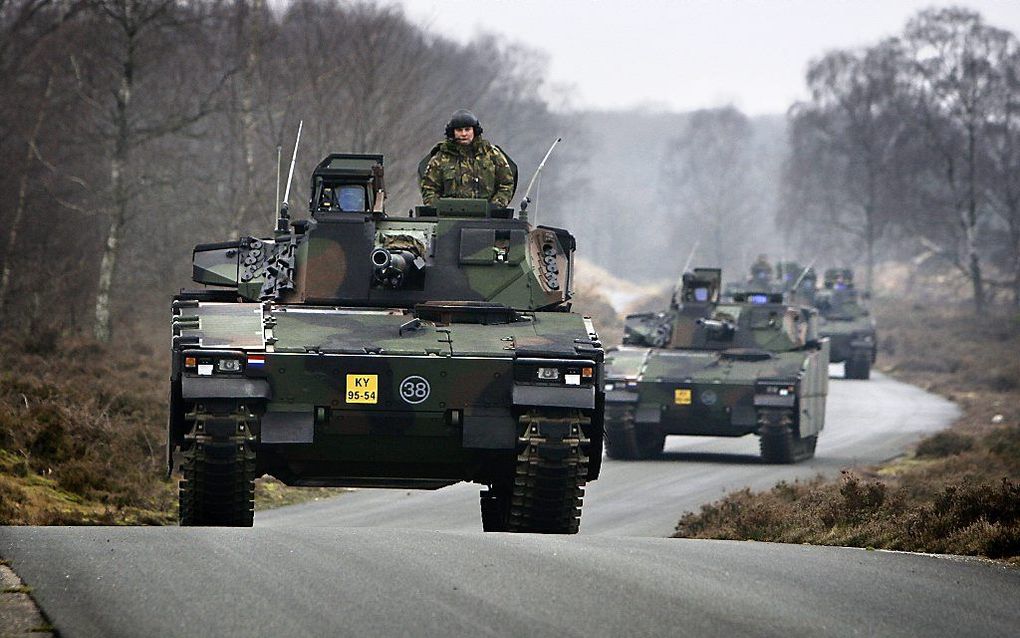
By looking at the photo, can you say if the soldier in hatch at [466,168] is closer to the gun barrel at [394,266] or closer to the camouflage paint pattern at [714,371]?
the gun barrel at [394,266]

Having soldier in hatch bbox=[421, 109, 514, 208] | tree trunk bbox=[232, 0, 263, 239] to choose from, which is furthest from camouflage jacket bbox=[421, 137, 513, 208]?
tree trunk bbox=[232, 0, 263, 239]

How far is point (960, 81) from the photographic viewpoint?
2275 inches

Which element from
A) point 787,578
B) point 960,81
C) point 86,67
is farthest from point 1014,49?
point 787,578

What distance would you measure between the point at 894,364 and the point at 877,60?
17386 mm

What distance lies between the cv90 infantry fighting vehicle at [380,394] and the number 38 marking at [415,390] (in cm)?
1

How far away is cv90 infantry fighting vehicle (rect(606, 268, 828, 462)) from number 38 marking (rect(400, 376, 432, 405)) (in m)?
11.7

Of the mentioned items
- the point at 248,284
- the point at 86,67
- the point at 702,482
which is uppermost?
the point at 86,67

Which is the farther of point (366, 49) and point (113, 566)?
point (366, 49)

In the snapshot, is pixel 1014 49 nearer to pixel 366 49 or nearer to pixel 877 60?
pixel 877 60

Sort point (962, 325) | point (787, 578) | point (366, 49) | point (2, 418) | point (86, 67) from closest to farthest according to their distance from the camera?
point (787, 578), point (2, 418), point (86, 67), point (366, 49), point (962, 325)

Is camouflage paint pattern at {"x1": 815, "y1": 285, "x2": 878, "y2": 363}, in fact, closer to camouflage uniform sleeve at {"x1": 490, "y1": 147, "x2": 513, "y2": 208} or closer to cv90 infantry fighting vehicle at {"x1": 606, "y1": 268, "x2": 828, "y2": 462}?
cv90 infantry fighting vehicle at {"x1": 606, "y1": 268, "x2": 828, "y2": 462}

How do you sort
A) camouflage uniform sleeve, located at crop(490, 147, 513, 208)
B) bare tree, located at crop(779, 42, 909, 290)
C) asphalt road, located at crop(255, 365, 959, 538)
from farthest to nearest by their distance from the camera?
bare tree, located at crop(779, 42, 909, 290) < asphalt road, located at crop(255, 365, 959, 538) < camouflage uniform sleeve, located at crop(490, 147, 513, 208)

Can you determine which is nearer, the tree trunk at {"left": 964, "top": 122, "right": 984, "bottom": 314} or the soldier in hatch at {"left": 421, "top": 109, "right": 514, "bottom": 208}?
the soldier in hatch at {"left": 421, "top": 109, "right": 514, "bottom": 208}

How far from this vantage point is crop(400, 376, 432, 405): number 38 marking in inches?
511
